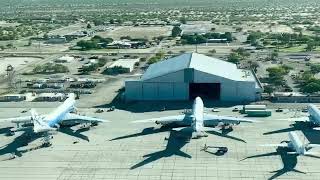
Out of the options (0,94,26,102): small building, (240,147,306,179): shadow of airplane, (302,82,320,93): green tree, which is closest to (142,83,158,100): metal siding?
(0,94,26,102): small building

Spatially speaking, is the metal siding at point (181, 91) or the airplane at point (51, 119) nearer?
the airplane at point (51, 119)

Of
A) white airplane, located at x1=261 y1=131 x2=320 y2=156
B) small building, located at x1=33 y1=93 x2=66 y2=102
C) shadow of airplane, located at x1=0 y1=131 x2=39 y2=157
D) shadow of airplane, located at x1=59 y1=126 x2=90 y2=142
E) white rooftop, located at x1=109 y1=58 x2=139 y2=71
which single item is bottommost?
Result: white rooftop, located at x1=109 y1=58 x2=139 y2=71

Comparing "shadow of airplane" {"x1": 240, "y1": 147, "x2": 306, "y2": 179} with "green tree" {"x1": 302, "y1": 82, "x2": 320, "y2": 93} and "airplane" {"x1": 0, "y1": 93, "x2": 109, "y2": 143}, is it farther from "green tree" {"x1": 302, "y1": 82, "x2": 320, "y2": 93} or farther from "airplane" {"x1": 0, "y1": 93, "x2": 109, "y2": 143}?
"green tree" {"x1": 302, "y1": 82, "x2": 320, "y2": 93}

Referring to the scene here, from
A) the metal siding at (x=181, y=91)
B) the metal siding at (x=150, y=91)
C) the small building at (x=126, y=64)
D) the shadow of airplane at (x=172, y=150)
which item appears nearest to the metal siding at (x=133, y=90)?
the metal siding at (x=150, y=91)

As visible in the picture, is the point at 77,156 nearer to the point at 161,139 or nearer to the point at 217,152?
the point at 161,139

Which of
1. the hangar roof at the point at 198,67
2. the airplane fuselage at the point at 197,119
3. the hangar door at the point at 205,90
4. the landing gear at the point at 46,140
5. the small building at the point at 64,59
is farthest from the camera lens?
the small building at the point at 64,59

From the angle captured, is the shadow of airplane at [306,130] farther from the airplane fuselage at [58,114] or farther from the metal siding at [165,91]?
the airplane fuselage at [58,114]

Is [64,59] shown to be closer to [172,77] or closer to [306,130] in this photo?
[172,77]
